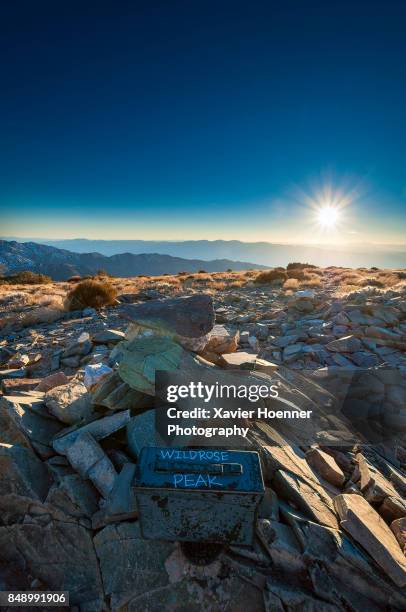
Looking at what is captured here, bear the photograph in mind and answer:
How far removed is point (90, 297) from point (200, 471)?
1235 cm

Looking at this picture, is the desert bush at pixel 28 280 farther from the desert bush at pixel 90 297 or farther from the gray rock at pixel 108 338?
the gray rock at pixel 108 338

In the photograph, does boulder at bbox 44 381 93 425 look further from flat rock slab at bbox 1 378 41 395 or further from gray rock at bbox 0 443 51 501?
flat rock slab at bbox 1 378 41 395

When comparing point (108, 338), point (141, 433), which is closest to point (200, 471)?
point (141, 433)

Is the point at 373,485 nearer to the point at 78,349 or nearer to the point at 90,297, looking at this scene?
the point at 78,349

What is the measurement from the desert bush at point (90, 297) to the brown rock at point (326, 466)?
11526mm

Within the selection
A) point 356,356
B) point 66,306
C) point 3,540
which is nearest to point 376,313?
point 356,356

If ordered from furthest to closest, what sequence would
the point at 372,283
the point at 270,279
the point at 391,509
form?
the point at 270,279, the point at 372,283, the point at 391,509

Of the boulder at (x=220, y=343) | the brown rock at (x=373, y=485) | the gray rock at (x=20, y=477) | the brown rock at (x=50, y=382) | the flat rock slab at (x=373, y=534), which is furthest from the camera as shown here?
the boulder at (x=220, y=343)

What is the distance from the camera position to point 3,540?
11.0 feet

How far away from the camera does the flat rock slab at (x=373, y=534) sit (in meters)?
2.72

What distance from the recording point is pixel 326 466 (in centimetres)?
409

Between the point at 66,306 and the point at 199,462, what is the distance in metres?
12.3

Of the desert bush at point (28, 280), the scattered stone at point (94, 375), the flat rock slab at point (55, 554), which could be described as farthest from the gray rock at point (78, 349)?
the desert bush at point (28, 280)

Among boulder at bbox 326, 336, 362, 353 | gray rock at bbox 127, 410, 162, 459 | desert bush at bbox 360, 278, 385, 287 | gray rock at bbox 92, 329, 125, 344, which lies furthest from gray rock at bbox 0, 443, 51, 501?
desert bush at bbox 360, 278, 385, 287
